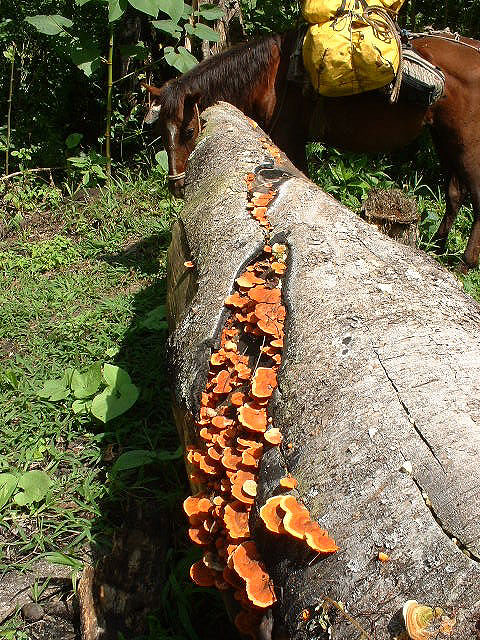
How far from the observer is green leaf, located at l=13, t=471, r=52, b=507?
296 centimetres

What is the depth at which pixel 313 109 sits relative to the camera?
16.9ft

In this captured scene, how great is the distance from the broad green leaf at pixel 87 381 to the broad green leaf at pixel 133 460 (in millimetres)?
527

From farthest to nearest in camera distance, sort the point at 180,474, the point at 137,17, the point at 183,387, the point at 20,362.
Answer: the point at 137,17, the point at 20,362, the point at 180,474, the point at 183,387

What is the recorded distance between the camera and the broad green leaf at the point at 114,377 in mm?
3539

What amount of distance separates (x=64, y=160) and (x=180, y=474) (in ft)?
15.9

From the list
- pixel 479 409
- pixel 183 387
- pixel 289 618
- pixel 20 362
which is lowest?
pixel 20 362

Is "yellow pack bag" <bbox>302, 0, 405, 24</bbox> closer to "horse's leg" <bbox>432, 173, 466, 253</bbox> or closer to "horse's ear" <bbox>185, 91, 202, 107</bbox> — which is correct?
"horse's ear" <bbox>185, 91, 202, 107</bbox>

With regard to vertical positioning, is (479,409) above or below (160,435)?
above

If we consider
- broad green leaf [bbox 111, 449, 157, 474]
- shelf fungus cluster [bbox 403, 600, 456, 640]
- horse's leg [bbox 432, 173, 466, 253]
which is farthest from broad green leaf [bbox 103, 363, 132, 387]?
horse's leg [bbox 432, 173, 466, 253]

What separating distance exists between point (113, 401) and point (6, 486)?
2.44 feet

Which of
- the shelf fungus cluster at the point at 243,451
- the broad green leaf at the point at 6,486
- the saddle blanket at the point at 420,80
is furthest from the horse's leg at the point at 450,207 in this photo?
the broad green leaf at the point at 6,486

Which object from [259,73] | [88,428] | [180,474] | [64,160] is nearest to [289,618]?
[180,474]

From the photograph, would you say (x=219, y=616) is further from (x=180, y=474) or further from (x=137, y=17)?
(x=137, y=17)

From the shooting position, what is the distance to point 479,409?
1583 millimetres
